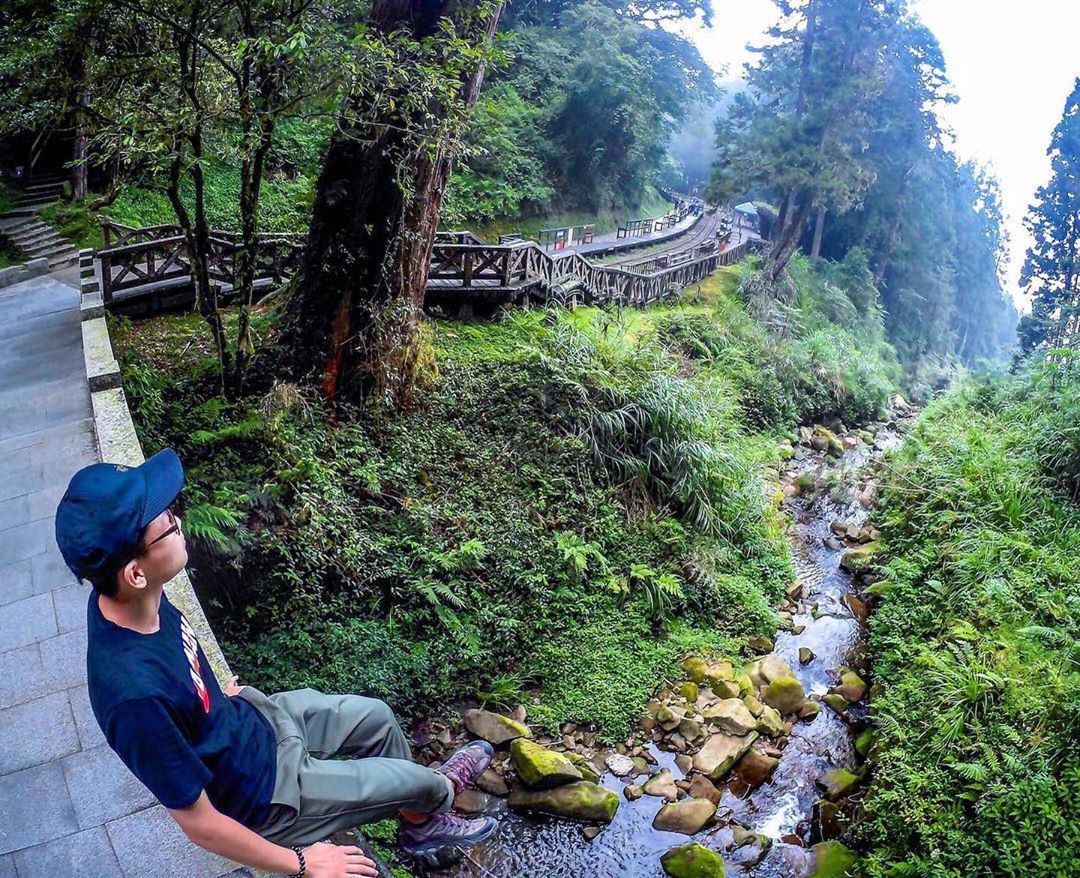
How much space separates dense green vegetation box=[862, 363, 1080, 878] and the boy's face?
5.76 metres

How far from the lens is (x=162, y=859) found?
3.25 meters

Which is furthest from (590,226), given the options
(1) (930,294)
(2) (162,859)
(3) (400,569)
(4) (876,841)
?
(2) (162,859)

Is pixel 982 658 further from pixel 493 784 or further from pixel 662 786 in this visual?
pixel 493 784

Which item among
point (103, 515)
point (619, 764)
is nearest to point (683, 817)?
point (619, 764)

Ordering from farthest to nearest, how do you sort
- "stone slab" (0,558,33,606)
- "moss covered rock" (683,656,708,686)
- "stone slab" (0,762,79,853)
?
"moss covered rock" (683,656,708,686), "stone slab" (0,558,33,606), "stone slab" (0,762,79,853)

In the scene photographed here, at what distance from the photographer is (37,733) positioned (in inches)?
154

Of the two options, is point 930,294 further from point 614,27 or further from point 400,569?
point 400,569

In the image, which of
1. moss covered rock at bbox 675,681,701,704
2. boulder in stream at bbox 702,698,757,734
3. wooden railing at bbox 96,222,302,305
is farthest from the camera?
wooden railing at bbox 96,222,302,305

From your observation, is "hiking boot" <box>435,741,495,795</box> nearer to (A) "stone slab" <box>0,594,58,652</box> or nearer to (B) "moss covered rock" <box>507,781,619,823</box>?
(B) "moss covered rock" <box>507,781,619,823</box>

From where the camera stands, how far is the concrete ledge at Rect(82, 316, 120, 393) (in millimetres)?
7125

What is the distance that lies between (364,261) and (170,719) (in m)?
7.06

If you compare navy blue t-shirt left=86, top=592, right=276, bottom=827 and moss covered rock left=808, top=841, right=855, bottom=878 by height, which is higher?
navy blue t-shirt left=86, top=592, right=276, bottom=827

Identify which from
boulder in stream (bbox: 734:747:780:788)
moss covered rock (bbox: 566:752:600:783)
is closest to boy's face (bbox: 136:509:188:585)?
moss covered rock (bbox: 566:752:600:783)

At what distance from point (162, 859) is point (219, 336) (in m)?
6.02
